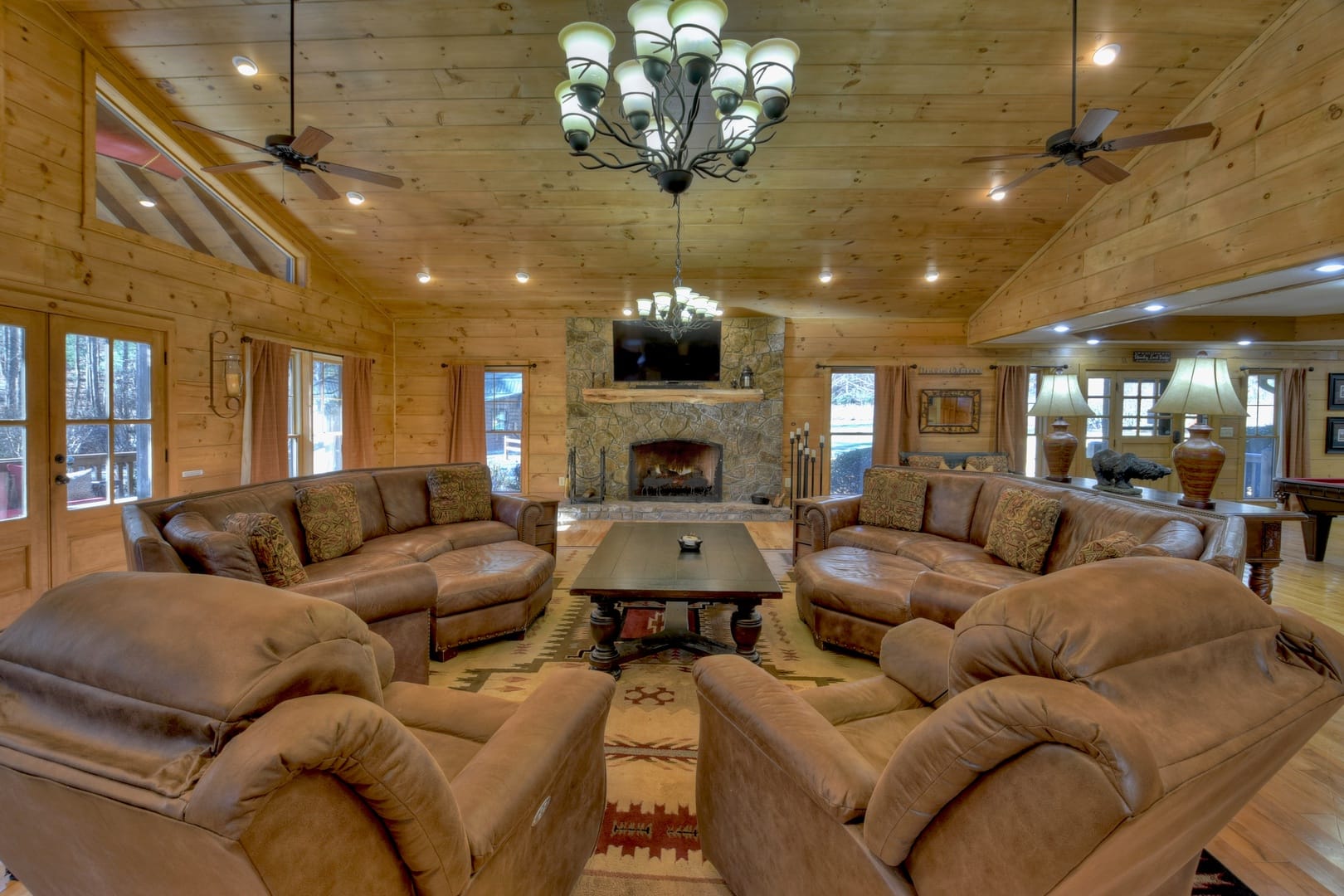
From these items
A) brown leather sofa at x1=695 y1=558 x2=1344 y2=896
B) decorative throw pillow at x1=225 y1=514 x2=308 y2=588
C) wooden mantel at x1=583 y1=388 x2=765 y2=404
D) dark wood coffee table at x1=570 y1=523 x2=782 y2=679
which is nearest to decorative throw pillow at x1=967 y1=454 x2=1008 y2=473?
wooden mantel at x1=583 y1=388 x2=765 y2=404

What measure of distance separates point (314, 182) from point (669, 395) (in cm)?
425

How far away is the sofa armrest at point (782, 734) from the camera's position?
3.71ft

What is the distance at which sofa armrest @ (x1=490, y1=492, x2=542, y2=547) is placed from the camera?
411cm

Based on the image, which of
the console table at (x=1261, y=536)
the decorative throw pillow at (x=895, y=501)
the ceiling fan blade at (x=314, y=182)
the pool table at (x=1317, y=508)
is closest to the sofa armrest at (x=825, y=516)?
the decorative throw pillow at (x=895, y=501)

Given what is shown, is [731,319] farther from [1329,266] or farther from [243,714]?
[243,714]

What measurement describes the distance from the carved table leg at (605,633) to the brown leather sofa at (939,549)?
3.68 ft

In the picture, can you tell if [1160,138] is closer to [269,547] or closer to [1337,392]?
[269,547]

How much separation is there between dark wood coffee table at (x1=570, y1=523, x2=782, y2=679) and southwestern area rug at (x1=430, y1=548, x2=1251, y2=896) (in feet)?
0.38

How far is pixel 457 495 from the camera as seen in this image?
13.9 ft

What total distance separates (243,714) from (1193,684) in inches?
53.5

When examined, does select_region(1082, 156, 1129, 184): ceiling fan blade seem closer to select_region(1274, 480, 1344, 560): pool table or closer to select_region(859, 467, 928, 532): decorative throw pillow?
Answer: select_region(859, 467, 928, 532): decorative throw pillow

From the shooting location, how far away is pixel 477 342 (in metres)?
7.40

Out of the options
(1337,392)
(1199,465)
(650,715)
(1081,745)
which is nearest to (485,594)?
(650,715)

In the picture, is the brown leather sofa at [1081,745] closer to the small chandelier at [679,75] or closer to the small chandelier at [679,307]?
the small chandelier at [679,75]
